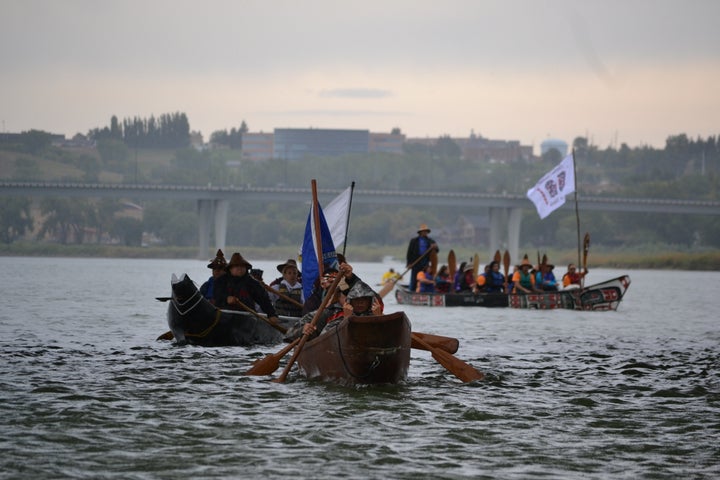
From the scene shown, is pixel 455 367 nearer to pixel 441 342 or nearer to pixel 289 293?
pixel 441 342

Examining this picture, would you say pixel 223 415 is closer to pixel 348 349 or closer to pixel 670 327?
pixel 348 349

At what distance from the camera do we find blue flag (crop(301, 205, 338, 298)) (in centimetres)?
1991

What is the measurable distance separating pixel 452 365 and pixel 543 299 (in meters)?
21.5

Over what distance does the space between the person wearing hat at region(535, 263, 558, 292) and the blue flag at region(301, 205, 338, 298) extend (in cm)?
2016

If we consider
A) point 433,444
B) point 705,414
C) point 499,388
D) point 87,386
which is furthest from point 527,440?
point 87,386

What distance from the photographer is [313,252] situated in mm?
20078

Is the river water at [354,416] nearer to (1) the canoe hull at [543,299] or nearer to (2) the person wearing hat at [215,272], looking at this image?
(2) the person wearing hat at [215,272]

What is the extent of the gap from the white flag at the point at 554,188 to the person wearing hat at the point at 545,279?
176 cm

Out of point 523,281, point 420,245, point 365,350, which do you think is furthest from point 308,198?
point 365,350

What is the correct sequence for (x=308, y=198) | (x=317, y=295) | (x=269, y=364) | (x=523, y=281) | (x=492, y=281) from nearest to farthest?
(x=269, y=364) < (x=317, y=295) < (x=492, y=281) < (x=523, y=281) < (x=308, y=198)

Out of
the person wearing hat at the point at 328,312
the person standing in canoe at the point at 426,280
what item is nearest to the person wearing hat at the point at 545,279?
the person standing in canoe at the point at 426,280

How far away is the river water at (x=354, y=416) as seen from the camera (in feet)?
37.7

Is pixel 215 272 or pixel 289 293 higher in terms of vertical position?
pixel 215 272

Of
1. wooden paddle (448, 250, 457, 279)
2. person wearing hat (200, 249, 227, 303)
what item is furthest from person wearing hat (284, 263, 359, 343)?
wooden paddle (448, 250, 457, 279)
